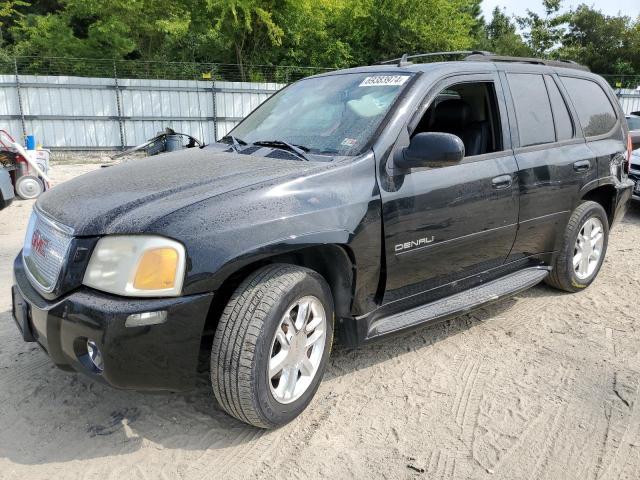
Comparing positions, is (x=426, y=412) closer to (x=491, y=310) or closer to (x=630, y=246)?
(x=491, y=310)

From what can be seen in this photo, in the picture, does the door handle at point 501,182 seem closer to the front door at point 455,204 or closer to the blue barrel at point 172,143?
the front door at point 455,204

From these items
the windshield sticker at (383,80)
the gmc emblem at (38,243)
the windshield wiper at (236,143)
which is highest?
the windshield sticker at (383,80)

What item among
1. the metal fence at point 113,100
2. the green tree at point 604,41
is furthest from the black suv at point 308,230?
the green tree at point 604,41

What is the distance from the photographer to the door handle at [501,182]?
11.1ft

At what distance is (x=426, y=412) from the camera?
2801mm

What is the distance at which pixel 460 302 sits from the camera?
3.37m

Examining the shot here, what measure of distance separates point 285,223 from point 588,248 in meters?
3.23

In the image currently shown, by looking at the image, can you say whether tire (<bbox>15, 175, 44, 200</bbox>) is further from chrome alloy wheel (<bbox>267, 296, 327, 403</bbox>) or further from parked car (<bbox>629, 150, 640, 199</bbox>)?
parked car (<bbox>629, 150, 640, 199</bbox>)

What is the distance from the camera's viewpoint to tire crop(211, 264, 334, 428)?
236 centimetres

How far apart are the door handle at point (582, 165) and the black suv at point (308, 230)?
0.02 m

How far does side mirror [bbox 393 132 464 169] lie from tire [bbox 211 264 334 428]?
2.77 ft

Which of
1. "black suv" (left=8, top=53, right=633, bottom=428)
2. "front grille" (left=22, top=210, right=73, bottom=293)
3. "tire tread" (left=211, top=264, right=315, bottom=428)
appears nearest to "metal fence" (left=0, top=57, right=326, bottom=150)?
"black suv" (left=8, top=53, right=633, bottom=428)

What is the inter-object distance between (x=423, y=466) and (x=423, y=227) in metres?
1.28

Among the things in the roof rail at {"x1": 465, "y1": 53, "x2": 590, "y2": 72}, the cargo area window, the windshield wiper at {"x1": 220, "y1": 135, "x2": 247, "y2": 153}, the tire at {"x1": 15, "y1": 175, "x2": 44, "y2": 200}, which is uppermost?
the roof rail at {"x1": 465, "y1": 53, "x2": 590, "y2": 72}
